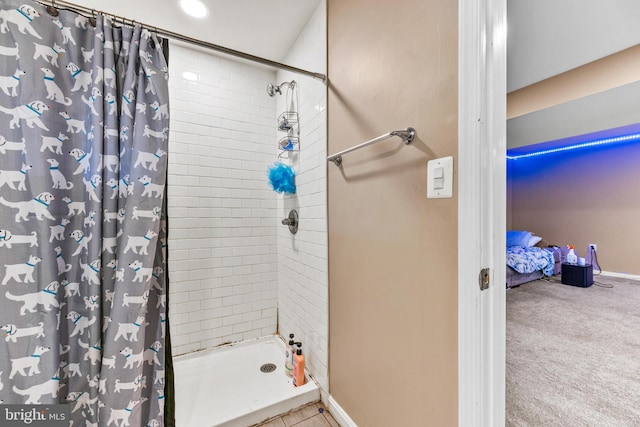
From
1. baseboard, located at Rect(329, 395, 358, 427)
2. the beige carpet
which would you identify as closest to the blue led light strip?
the beige carpet

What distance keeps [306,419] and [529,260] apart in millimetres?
3967

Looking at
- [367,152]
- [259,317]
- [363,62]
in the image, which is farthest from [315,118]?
[259,317]

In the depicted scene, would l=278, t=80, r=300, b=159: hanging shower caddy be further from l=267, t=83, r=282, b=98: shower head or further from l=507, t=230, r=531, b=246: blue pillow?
l=507, t=230, r=531, b=246: blue pillow

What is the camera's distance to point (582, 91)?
9.85ft

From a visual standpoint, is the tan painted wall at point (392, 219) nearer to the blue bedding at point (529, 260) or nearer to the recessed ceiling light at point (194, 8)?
the recessed ceiling light at point (194, 8)

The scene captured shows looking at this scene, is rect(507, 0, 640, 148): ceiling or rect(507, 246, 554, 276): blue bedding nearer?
rect(507, 0, 640, 148): ceiling

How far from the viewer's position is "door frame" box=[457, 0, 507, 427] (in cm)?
74

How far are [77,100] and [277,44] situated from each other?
4.80ft

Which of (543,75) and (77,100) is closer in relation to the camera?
(77,100)

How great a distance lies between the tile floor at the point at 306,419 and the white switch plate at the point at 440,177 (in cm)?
139

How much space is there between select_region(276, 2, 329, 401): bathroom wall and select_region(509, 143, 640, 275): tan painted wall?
5.52 m

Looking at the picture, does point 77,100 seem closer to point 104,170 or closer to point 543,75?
point 104,170

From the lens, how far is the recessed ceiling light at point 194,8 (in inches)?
61.7

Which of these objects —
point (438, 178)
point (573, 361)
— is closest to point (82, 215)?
point (438, 178)
